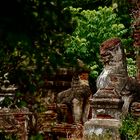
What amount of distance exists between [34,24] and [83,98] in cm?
1002

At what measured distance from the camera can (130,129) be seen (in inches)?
373

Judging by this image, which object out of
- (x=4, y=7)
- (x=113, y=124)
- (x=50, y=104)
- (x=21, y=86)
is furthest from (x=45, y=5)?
(x=50, y=104)

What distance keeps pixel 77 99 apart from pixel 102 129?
327cm

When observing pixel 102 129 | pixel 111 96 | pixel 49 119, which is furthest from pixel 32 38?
pixel 49 119

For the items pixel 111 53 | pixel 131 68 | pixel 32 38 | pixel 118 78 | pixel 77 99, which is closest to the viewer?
pixel 32 38

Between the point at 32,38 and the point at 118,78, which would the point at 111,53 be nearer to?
the point at 118,78

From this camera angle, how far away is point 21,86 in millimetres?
3588

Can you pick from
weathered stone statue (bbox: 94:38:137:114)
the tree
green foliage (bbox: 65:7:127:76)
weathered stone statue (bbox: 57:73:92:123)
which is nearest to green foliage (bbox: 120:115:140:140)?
weathered stone statue (bbox: 94:38:137:114)

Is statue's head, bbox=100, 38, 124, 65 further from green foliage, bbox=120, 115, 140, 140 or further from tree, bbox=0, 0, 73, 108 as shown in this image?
tree, bbox=0, 0, 73, 108

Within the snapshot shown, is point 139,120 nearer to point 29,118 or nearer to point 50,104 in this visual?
point 29,118

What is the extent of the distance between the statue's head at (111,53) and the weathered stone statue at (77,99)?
2.01 m

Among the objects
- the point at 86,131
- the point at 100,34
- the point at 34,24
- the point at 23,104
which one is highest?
the point at 100,34

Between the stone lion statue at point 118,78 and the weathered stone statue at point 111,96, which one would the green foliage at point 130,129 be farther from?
the stone lion statue at point 118,78

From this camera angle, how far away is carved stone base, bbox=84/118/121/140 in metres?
9.32
